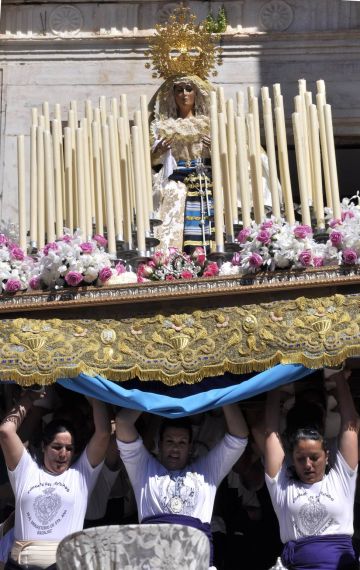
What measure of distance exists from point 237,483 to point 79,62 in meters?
4.69

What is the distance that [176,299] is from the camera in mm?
9180

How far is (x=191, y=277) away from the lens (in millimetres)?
9336

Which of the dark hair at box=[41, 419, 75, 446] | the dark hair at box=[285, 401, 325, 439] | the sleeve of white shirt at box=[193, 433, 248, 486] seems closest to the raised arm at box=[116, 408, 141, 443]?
the dark hair at box=[41, 419, 75, 446]

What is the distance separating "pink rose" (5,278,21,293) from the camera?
369 inches

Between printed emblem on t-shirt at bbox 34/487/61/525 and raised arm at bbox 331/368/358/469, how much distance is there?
1598 mm

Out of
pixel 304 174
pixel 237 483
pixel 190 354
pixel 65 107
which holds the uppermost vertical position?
pixel 65 107

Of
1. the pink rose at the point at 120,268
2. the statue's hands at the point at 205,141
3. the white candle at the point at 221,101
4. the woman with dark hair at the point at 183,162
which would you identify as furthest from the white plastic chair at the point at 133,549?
the statue's hands at the point at 205,141

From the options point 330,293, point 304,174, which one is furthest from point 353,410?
point 304,174

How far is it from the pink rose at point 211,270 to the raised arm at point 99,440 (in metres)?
0.97

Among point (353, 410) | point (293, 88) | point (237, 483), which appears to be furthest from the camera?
point (293, 88)

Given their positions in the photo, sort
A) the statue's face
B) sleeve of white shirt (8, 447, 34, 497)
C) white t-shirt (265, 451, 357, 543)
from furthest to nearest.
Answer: the statue's face
sleeve of white shirt (8, 447, 34, 497)
white t-shirt (265, 451, 357, 543)

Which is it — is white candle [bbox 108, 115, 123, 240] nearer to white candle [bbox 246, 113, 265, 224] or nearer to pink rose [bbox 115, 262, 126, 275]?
pink rose [bbox 115, 262, 126, 275]

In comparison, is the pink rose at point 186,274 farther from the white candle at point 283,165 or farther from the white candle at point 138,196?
the white candle at point 283,165

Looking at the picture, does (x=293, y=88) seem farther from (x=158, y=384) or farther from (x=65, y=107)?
(x=158, y=384)
